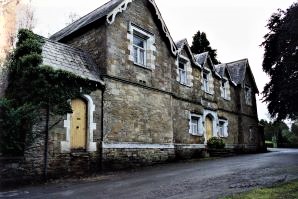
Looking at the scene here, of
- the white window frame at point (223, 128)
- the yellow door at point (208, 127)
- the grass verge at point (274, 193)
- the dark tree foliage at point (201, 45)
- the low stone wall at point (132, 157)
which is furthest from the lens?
the dark tree foliage at point (201, 45)

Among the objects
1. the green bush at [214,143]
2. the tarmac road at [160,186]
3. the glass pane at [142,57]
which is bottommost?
the tarmac road at [160,186]

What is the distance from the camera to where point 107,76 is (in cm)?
1474

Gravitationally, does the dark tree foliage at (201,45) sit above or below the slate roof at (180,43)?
above

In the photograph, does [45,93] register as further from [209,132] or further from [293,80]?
[293,80]

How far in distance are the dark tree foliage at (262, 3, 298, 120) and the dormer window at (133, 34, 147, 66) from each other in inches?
408

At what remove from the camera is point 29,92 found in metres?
12.2

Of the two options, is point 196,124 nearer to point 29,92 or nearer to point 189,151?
point 189,151

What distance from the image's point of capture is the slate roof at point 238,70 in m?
28.5

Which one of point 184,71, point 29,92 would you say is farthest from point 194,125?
point 29,92

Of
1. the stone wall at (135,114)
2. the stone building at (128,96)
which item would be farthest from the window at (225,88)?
the stone wall at (135,114)

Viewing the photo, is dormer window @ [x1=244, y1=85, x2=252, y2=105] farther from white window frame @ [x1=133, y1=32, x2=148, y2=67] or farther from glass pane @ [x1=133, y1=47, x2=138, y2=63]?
glass pane @ [x1=133, y1=47, x2=138, y2=63]

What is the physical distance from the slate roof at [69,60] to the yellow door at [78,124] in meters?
1.20

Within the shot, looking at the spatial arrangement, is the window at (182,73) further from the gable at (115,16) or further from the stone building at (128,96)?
the gable at (115,16)

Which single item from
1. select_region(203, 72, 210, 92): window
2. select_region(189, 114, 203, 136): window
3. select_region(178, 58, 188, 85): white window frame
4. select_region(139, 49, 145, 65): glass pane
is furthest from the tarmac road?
select_region(203, 72, 210, 92): window
